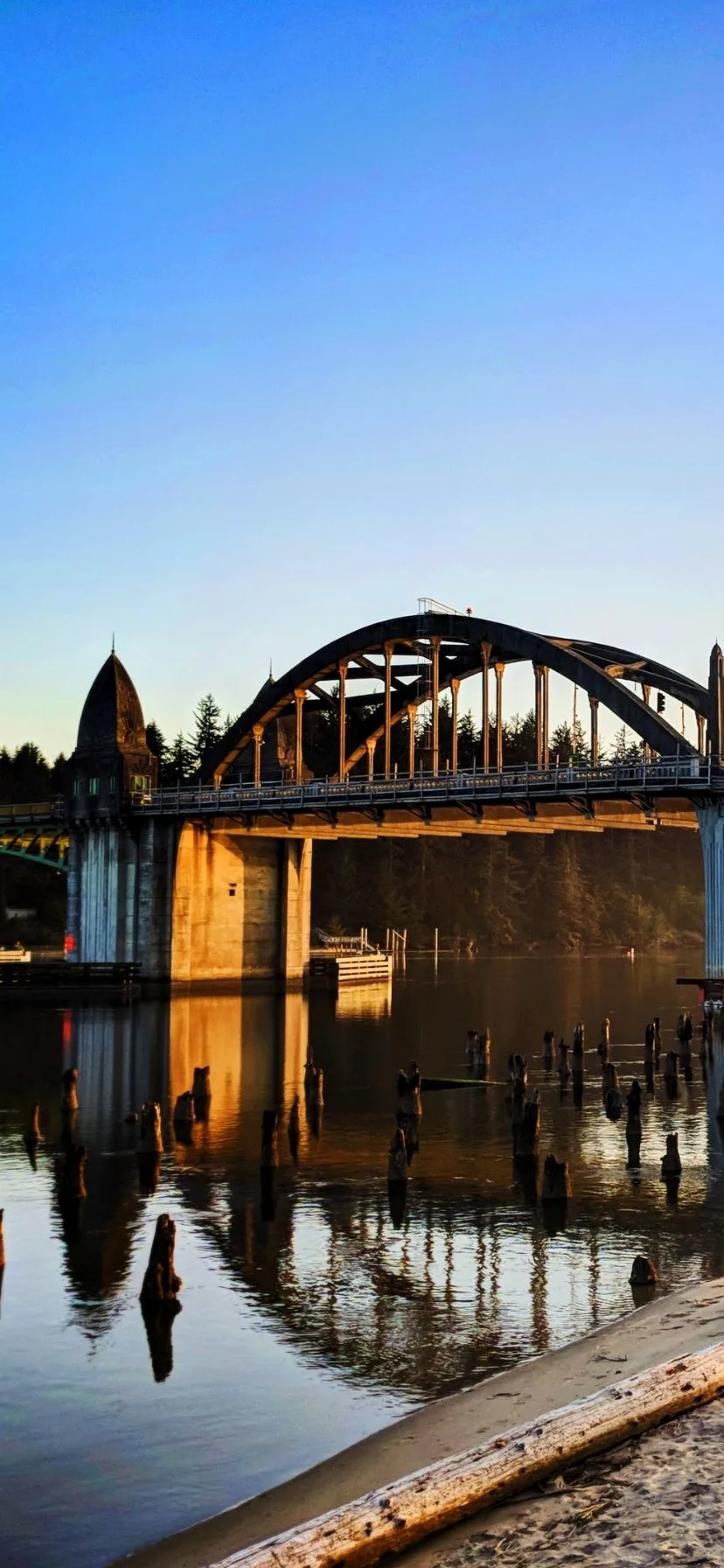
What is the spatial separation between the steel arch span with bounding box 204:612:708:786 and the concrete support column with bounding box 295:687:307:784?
3.4 inches

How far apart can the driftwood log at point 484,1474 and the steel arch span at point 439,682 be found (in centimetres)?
5841

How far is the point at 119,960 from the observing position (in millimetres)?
97000

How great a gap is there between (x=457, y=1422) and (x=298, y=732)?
280ft

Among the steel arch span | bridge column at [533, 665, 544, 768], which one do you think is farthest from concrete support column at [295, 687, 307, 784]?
bridge column at [533, 665, 544, 768]

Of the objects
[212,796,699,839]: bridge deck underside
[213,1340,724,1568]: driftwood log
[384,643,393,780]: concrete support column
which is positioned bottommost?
[213,1340,724,1568]: driftwood log

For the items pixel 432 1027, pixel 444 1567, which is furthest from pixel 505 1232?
pixel 432 1027

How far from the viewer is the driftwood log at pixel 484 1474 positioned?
13.4m

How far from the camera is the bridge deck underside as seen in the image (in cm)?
8038

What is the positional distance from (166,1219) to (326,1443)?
653 cm

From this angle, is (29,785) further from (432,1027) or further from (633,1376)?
(633,1376)

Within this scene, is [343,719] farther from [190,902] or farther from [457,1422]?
[457,1422]

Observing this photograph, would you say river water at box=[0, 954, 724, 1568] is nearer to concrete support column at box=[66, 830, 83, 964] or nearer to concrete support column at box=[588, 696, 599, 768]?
concrete support column at box=[588, 696, 599, 768]

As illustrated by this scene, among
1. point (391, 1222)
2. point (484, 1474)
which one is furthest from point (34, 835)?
point (484, 1474)

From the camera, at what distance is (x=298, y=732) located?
10256cm
